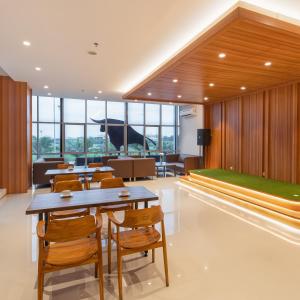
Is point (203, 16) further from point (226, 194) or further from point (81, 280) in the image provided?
point (226, 194)

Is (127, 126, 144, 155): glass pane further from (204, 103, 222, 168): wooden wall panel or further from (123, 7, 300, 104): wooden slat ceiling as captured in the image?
(123, 7, 300, 104): wooden slat ceiling

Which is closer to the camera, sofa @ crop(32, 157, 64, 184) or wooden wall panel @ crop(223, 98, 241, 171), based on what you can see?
sofa @ crop(32, 157, 64, 184)

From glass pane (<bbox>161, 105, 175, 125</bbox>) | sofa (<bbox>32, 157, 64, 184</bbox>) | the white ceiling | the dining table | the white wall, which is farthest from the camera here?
glass pane (<bbox>161, 105, 175, 125</bbox>)

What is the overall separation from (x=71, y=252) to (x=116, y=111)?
857cm

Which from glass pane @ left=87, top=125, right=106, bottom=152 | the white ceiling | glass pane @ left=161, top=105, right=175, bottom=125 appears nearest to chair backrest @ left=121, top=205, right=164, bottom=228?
the white ceiling

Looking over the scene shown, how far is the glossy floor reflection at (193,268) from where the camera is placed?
81.1 inches

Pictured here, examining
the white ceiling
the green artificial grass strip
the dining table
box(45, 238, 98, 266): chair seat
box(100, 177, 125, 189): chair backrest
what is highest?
the white ceiling

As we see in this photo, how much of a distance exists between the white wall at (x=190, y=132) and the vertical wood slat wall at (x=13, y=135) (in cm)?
633

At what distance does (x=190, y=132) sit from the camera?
9836 mm

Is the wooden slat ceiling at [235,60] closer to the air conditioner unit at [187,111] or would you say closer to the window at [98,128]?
the air conditioner unit at [187,111]

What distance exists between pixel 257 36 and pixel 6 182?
21.3 feet

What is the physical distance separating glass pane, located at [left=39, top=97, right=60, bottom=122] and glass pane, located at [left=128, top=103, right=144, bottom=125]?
3179 mm

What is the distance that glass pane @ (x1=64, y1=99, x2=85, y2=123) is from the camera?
30.2ft

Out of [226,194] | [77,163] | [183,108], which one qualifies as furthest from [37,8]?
[183,108]
